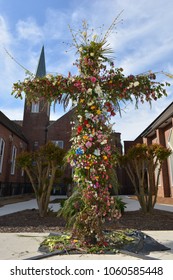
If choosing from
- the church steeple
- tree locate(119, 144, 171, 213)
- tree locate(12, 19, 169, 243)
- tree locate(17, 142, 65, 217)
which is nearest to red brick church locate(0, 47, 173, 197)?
the church steeple

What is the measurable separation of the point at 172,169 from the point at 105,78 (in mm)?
12355

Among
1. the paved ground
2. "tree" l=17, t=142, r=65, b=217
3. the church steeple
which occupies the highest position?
the church steeple

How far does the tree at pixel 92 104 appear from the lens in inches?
128

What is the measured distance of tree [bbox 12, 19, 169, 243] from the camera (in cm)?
325

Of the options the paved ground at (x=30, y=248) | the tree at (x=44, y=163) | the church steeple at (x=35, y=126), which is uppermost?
the church steeple at (x=35, y=126)

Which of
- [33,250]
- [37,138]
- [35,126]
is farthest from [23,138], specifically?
[33,250]

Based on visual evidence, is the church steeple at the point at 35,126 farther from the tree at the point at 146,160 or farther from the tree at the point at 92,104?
the tree at the point at 92,104

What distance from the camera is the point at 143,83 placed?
355 cm

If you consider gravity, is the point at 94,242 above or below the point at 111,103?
below

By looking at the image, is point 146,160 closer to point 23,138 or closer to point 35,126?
point 23,138

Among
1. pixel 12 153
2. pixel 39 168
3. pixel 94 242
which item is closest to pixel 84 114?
pixel 94 242

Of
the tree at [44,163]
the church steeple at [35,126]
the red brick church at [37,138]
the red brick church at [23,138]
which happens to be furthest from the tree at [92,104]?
the church steeple at [35,126]

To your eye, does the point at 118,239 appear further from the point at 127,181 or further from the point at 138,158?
the point at 127,181

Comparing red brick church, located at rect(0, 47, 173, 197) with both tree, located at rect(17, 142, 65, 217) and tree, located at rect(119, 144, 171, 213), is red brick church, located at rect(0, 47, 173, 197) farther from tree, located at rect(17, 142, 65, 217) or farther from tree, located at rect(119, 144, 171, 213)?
tree, located at rect(119, 144, 171, 213)
